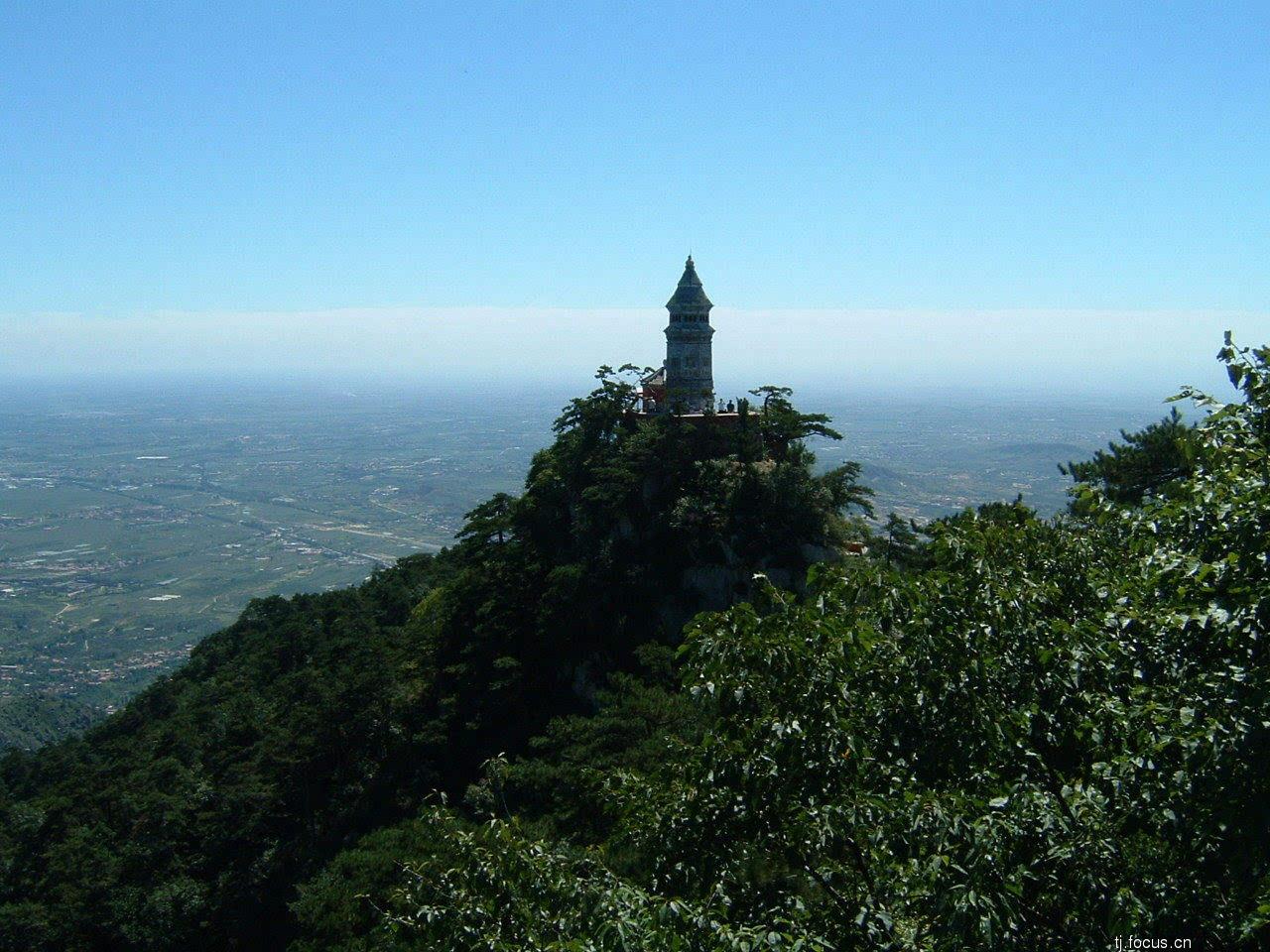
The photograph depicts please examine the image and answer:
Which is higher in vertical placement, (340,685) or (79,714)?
(340,685)

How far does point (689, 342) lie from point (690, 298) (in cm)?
169

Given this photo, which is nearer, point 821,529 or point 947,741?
point 947,741

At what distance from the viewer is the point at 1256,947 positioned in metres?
5.55

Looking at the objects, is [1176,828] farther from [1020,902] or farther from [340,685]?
[340,685]

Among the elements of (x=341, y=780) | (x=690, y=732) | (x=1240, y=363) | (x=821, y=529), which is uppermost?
(x=1240, y=363)

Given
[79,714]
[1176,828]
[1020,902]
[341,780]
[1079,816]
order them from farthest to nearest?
[79,714], [341,780], [1020,902], [1079,816], [1176,828]

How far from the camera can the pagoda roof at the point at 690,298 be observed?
111ft

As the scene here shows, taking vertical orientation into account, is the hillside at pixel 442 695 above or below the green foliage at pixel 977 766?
below

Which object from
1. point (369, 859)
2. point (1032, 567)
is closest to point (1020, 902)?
point (1032, 567)

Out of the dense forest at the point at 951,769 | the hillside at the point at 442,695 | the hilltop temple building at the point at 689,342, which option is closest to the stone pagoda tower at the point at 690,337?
the hilltop temple building at the point at 689,342

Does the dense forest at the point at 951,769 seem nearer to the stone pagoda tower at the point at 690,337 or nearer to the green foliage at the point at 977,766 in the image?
the green foliage at the point at 977,766

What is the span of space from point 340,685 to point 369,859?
8.91 metres

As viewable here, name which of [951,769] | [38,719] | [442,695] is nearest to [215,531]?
[38,719]

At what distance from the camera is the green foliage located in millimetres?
5266
